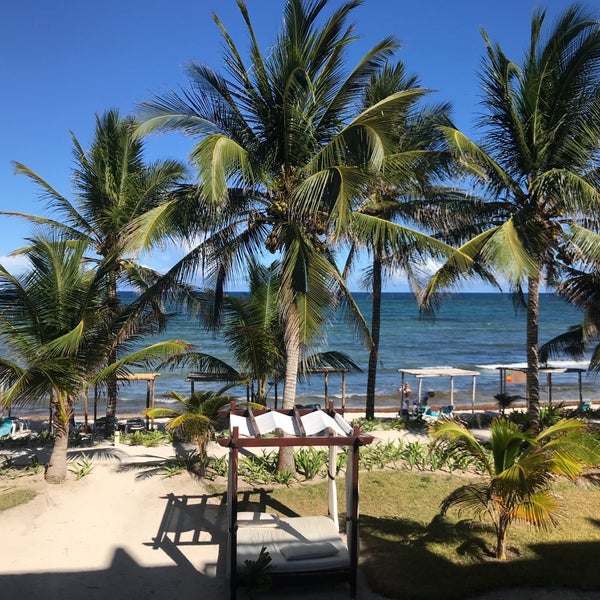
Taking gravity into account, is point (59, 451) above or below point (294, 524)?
above

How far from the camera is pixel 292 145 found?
9.22 m

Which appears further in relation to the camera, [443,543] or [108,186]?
[108,186]

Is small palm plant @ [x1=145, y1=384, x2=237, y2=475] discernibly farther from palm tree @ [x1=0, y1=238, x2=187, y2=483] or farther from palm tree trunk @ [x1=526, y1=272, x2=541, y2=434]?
palm tree trunk @ [x1=526, y1=272, x2=541, y2=434]

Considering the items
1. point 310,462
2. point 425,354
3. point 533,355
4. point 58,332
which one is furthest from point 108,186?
point 425,354

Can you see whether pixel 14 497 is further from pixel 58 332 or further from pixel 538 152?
pixel 538 152

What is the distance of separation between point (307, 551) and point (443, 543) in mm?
2029

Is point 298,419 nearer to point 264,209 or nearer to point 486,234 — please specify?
point 264,209

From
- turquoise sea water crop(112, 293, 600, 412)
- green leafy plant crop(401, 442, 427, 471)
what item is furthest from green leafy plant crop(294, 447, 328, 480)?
turquoise sea water crop(112, 293, 600, 412)

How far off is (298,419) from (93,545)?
313cm

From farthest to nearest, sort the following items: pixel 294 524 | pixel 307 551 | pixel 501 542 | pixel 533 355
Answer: pixel 533 355
pixel 294 524
pixel 501 542
pixel 307 551

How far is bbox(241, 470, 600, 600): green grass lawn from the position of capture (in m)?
6.00

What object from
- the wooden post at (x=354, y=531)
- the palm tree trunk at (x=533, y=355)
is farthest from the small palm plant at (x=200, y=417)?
the palm tree trunk at (x=533, y=355)

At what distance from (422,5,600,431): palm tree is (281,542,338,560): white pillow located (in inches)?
201

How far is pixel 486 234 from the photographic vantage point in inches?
402
